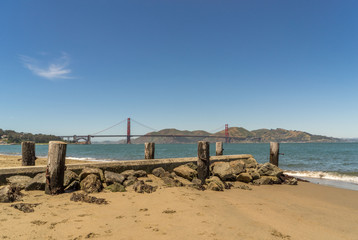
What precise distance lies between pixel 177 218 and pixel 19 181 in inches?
200

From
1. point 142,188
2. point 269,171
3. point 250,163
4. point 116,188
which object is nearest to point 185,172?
point 142,188

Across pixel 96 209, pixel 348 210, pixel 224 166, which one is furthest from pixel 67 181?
pixel 348 210

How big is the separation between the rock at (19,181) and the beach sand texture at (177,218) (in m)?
0.58

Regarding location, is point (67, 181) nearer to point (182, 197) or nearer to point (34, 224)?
point (34, 224)

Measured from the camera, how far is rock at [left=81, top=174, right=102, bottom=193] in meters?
6.66

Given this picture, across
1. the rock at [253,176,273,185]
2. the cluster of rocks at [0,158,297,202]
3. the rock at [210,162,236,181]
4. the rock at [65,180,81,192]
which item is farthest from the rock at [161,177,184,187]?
the rock at [253,176,273,185]

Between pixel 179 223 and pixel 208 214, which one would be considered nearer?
pixel 179 223

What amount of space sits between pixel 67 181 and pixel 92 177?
2.26 ft

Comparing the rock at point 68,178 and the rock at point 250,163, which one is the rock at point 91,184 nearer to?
the rock at point 68,178

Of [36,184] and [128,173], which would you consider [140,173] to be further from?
[36,184]

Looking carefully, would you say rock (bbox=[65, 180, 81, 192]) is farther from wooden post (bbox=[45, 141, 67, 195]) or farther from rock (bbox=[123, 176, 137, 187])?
rock (bbox=[123, 176, 137, 187])

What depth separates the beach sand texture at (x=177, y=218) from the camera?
3.99m

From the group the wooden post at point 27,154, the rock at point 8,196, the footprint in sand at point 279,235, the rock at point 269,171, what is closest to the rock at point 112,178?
the rock at point 8,196

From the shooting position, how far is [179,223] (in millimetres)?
4500
